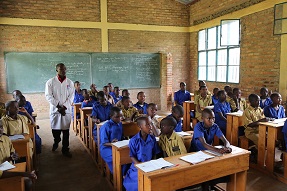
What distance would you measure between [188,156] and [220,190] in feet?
3.14

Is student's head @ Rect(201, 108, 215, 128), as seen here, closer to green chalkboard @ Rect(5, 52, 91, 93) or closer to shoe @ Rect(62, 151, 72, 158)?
shoe @ Rect(62, 151, 72, 158)

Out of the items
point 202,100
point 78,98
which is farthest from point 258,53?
point 78,98

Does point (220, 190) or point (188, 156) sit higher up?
point (188, 156)

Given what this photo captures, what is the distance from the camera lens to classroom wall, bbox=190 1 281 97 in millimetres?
6234

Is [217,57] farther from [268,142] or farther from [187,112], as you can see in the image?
[268,142]

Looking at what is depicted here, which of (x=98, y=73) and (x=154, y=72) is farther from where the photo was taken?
(x=154, y=72)

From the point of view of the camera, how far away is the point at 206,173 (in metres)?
2.28

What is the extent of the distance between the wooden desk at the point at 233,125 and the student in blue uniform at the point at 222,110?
237mm

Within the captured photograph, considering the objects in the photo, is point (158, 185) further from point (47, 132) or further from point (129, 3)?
point (129, 3)

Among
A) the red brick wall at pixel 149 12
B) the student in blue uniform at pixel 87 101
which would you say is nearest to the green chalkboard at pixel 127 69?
the red brick wall at pixel 149 12

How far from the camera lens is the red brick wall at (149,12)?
862 centimetres

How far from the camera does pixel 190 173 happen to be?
7.21 feet

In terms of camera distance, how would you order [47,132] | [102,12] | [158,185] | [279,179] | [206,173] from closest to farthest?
[158,185] < [206,173] < [279,179] < [47,132] < [102,12]

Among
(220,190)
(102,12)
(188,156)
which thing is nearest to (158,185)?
(188,156)
